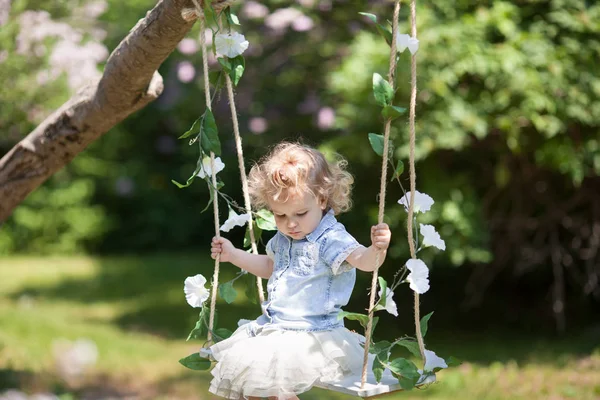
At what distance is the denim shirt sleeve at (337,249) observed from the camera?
8.54ft

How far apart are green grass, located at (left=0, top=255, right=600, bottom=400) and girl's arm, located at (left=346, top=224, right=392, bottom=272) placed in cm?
174

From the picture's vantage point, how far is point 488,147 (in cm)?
550

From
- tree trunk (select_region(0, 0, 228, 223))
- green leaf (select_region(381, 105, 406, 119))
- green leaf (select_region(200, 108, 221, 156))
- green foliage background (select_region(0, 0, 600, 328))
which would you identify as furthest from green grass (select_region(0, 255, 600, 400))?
green leaf (select_region(381, 105, 406, 119))

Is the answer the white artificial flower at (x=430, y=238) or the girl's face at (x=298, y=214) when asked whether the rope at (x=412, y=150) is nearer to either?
the white artificial flower at (x=430, y=238)

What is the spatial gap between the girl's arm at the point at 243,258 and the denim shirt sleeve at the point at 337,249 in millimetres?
282

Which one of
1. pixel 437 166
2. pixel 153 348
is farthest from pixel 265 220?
pixel 153 348

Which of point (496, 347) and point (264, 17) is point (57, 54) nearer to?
point (264, 17)

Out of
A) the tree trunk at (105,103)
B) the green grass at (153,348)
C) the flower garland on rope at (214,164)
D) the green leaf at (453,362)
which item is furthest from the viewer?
the green grass at (153,348)

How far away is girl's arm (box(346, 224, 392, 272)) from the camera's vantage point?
242 cm

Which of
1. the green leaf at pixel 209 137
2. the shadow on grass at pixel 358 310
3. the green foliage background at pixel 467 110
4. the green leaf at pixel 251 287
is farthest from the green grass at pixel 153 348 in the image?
the green leaf at pixel 209 137

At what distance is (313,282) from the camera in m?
2.65

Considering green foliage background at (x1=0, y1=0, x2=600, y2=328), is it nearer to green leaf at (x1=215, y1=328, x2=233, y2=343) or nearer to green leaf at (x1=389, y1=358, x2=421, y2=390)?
green leaf at (x1=215, y1=328, x2=233, y2=343)

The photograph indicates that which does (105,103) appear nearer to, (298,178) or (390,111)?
(298,178)

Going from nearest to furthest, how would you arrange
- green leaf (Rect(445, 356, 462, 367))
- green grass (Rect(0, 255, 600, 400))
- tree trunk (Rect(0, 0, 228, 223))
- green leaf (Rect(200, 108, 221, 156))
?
green leaf (Rect(445, 356, 462, 367)) < green leaf (Rect(200, 108, 221, 156)) < tree trunk (Rect(0, 0, 228, 223)) < green grass (Rect(0, 255, 600, 400))
